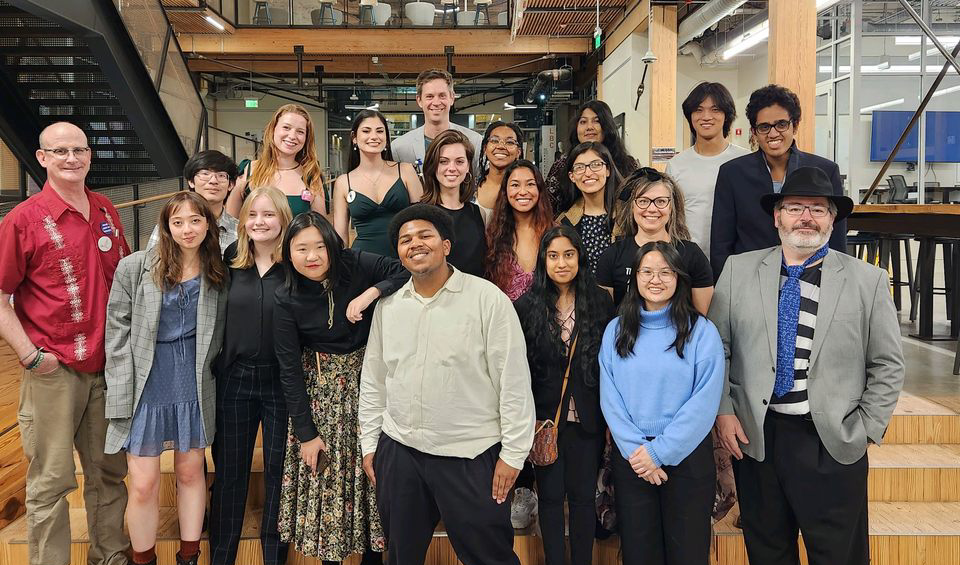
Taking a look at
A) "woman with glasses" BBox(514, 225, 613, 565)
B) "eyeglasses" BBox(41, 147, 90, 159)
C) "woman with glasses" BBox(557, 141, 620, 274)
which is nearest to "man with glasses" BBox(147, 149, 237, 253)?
"eyeglasses" BBox(41, 147, 90, 159)

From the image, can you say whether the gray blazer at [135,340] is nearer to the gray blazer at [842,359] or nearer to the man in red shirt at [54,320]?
the man in red shirt at [54,320]

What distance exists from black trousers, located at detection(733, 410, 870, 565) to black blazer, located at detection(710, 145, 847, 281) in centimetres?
75

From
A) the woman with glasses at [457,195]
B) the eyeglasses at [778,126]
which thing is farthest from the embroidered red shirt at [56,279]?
the eyeglasses at [778,126]

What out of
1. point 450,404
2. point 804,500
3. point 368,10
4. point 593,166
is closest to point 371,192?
point 593,166

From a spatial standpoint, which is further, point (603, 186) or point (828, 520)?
point (603, 186)

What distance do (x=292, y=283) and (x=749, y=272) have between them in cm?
A: 176

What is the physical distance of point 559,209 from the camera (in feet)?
10.9

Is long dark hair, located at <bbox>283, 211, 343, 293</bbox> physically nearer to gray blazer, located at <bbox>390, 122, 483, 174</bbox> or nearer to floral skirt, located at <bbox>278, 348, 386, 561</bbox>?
floral skirt, located at <bbox>278, 348, 386, 561</bbox>

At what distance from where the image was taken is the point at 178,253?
104 inches

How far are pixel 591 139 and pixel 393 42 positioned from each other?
9788 millimetres

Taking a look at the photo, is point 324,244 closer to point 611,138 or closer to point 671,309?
point 671,309

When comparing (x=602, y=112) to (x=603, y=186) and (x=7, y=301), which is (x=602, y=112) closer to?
(x=603, y=186)

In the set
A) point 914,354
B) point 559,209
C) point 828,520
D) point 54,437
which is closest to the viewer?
point 828,520

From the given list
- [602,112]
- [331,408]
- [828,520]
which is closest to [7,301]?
[331,408]
